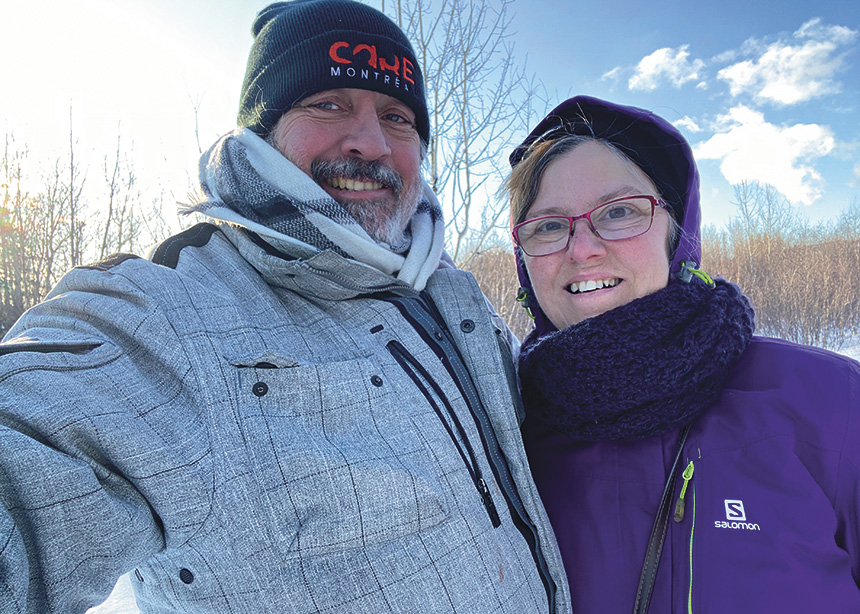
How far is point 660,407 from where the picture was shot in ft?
4.04

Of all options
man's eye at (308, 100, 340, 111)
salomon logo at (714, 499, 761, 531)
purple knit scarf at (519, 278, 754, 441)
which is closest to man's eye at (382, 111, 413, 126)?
man's eye at (308, 100, 340, 111)

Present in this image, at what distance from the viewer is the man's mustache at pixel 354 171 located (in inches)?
57.5

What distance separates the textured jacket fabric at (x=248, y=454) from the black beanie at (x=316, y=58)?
1.98 ft

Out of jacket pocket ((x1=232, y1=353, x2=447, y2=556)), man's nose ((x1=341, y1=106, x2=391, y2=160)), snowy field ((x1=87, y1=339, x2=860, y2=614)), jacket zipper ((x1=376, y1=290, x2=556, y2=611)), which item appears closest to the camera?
jacket pocket ((x1=232, y1=353, x2=447, y2=556))

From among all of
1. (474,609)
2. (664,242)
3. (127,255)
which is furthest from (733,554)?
(127,255)

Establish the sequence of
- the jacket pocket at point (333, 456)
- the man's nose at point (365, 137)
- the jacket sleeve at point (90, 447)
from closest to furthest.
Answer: the jacket sleeve at point (90, 447)
the jacket pocket at point (333, 456)
the man's nose at point (365, 137)

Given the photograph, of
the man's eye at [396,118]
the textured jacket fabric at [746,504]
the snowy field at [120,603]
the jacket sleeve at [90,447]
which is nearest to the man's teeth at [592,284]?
the textured jacket fabric at [746,504]

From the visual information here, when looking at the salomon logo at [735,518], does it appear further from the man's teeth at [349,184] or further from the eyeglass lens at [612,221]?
the man's teeth at [349,184]

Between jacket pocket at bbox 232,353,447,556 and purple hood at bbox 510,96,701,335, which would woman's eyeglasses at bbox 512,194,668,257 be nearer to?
purple hood at bbox 510,96,701,335

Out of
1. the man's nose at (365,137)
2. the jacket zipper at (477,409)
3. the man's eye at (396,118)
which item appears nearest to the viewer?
the jacket zipper at (477,409)

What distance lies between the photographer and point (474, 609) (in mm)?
958

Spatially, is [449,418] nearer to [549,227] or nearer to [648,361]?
[648,361]

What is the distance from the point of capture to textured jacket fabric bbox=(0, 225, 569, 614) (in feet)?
2.15

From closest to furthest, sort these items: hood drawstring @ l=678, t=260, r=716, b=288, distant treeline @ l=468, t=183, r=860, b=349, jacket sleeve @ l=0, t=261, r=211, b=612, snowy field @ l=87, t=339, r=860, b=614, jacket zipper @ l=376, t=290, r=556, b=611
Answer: jacket sleeve @ l=0, t=261, r=211, b=612 < jacket zipper @ l=376, t=290, r=556, b=611 < hood drawstring @ l=678, t=260, r=716, b=288 < snowy field @ l=87, t=339, r=860, b=614 < distant treeline @ l=468, t=183, r=860, b=349
